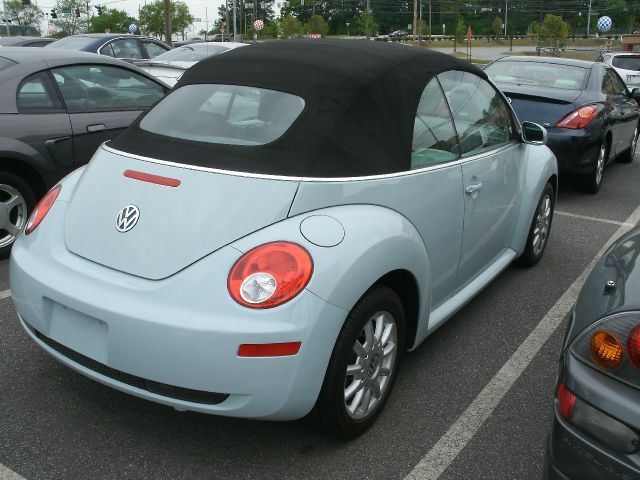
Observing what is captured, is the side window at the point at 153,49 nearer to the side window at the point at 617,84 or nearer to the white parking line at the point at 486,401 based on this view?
the side window at the point at 617,84

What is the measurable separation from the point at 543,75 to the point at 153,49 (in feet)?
29.7

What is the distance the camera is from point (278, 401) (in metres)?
2.30

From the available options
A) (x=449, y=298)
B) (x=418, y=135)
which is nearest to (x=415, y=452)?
(x=449, y=298)

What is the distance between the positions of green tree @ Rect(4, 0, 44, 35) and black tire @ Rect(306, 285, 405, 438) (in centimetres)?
9816

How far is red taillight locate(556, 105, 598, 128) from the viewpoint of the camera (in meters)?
7.00

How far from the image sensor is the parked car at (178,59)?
1034 centimetres

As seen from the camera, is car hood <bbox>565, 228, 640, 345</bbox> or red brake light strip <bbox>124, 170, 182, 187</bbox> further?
red brake light strip <bbox>124, 170, 182, 187</bbox>

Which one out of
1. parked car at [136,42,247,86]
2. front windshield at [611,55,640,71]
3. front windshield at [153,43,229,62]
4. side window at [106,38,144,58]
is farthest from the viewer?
front windshield at [611,55,640,71]

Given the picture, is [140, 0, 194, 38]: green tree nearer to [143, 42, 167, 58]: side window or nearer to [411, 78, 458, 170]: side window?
[143, 42, 167, 58]: side window

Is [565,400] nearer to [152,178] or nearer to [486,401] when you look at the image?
[486,401]

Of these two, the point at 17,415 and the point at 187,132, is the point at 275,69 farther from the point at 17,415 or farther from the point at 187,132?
the point at 17,415

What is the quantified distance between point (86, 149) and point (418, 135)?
121 inches

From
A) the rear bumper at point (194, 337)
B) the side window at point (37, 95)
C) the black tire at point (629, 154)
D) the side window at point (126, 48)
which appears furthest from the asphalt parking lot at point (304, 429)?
the side window at point (126, 48)

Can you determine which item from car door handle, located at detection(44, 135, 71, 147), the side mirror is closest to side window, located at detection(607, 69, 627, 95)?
the side mirror
